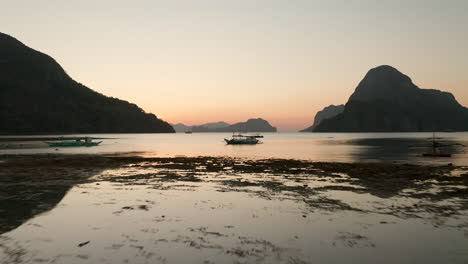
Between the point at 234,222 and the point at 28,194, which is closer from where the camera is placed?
the point at 234,222

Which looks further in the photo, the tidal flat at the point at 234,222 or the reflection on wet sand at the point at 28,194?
the reflection on wet sand at the point at 28,194

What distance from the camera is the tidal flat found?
42.2ft

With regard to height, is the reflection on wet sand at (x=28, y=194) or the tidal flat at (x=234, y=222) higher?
the reflection on wet sand at (x=28, y=194)

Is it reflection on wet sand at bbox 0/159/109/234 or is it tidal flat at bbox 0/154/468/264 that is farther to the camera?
reflection on wet sand at bbox 0/159/109/234

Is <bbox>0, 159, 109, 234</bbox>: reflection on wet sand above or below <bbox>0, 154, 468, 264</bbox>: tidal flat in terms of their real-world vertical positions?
above

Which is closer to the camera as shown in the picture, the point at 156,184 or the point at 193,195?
the point at 193,195

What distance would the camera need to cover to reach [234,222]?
17719 millimetres

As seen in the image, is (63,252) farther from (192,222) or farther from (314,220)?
(314,220)

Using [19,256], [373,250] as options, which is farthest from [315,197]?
[19,256]

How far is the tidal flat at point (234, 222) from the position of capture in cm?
1285

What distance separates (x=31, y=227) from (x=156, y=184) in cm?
1454

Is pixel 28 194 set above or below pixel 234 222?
above

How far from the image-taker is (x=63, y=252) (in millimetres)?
12969

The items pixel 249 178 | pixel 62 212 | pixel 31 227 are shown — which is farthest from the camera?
pixel 249 178
